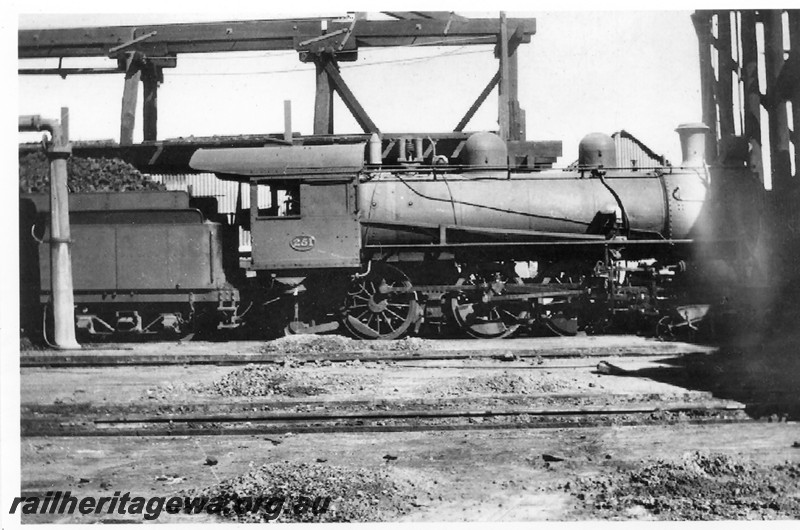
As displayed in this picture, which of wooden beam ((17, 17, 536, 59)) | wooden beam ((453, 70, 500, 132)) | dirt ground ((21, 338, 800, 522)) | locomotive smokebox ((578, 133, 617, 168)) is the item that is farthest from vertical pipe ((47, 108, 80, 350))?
locomotive smokebox ((578, 133, 617, 168))

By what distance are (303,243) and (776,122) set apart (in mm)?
6798

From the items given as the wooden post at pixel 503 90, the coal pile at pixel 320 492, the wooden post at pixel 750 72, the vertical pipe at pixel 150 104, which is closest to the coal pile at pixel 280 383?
the coal pile at pixel 320 492

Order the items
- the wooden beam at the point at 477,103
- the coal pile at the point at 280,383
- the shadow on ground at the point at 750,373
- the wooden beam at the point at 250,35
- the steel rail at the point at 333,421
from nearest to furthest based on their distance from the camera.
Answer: the steel rail at the point at 333,421, the shadow on ground at the point at 750,373, the coal pile at the point at 280,383, the wooden beam at the point at 250,35, the wooden beam at the point at 477,103

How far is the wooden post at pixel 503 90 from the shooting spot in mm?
14203

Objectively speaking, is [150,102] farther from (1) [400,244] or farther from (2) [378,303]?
(2) [378,303]

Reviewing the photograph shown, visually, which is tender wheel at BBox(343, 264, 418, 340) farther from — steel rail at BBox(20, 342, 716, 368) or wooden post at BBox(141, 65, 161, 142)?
wooden post at BBox(141, 65, 161, 142)

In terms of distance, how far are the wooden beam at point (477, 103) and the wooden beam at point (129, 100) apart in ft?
22.6

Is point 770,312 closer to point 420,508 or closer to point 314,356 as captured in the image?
point 314,356

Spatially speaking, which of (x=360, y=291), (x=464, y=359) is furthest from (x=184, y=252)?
(x=464, y=359)

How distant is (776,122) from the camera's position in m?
9.23

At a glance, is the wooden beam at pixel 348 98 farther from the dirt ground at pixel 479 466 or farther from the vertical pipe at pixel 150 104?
the dirt ground at pixel 479 466

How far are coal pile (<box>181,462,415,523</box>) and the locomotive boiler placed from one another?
624 cm

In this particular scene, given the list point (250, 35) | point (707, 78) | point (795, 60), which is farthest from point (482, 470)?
point (250, 35)

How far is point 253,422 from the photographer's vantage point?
609 cm
